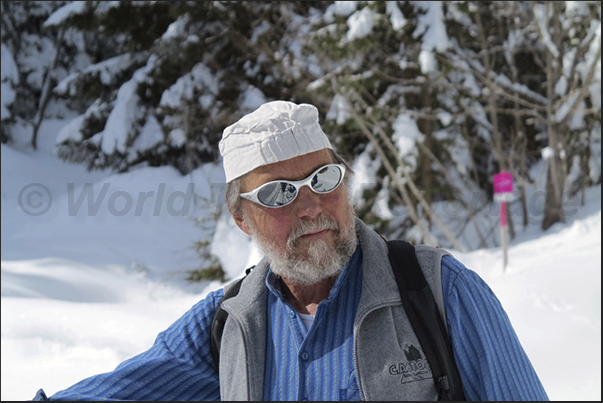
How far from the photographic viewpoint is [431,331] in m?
1.32

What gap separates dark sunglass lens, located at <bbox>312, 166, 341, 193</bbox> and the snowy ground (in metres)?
2.94

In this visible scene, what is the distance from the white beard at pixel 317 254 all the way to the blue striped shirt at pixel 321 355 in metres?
0.04

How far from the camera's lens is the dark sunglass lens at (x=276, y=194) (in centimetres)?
153

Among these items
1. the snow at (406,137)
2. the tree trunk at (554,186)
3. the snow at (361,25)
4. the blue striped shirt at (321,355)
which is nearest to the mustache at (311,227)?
the blue striped shirt at (321,355)

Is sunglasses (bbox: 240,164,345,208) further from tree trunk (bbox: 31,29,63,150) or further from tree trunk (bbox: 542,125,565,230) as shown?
tree trunk (bbox: 31,29,63,150)

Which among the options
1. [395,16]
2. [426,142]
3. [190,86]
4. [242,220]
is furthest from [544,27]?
[242,220]

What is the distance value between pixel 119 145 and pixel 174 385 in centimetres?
1245

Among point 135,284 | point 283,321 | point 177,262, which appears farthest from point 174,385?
point 177,262

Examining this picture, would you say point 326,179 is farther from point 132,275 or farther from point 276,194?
point 132,275

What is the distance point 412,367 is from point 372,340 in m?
0.11

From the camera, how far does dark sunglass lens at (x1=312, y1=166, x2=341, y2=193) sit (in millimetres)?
1543

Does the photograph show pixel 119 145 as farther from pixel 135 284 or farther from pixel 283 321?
pixel 283 321

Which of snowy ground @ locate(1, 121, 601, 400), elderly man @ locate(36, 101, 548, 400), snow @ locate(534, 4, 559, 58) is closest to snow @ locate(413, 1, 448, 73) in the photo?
snow @ locate(534, 4, 559, 58)

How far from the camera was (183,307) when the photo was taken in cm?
738
